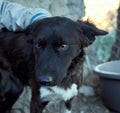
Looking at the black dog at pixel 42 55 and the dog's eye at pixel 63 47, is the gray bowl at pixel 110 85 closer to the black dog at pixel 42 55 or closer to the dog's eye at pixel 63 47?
the black dog at pixel 42 55

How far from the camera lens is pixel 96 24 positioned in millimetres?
5668

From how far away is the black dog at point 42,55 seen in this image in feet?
11.5

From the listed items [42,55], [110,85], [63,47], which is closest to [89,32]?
[63,47]

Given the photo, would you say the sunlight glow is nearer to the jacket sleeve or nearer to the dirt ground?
the dirt ground

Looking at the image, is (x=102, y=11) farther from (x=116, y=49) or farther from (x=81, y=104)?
(x=81, y=104)

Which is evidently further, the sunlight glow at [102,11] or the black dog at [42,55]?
the sunlight glow at [102,11]

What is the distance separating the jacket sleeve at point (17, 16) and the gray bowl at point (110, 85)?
1105mm

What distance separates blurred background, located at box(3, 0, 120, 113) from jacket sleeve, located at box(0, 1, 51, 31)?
29.0 inches

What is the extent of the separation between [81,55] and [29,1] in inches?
52.5

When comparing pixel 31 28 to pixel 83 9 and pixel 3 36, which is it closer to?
pixel 3 36

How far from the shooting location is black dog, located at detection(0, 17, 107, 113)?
3.51 metres

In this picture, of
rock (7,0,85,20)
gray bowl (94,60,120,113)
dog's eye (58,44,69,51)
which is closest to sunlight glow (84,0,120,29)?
rock (7,0,85,20)

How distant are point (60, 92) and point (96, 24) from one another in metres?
1.77

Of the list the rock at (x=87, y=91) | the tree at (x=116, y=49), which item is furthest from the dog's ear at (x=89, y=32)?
the tree at (x=116, y=49)
